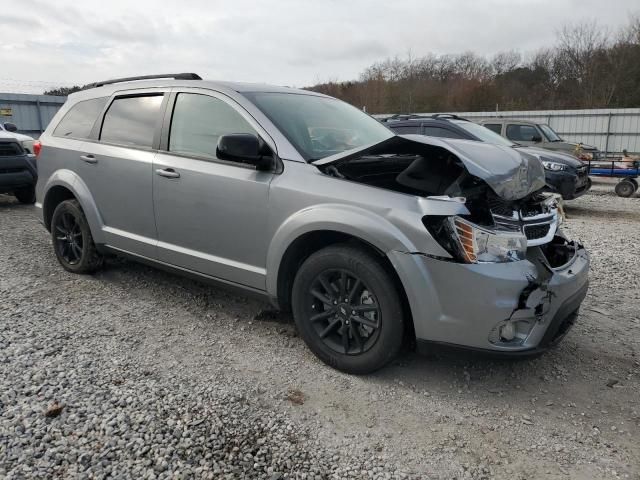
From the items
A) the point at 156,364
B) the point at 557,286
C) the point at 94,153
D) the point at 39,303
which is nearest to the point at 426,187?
the point at 557,286

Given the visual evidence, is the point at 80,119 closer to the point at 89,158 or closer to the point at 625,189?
the point at 89,158

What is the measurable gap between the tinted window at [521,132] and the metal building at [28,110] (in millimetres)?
17289

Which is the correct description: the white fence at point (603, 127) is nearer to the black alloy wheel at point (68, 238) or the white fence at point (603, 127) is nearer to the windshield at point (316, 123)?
the windshield at point (316, 123)

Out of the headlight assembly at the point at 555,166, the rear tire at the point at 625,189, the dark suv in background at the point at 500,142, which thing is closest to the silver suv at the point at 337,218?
the dark suv in background at the point at 500,142

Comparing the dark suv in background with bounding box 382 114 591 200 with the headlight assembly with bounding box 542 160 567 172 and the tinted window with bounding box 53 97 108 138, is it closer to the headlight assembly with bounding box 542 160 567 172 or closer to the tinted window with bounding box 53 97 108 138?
the headlight assembly with bounding box 542 160 567 172

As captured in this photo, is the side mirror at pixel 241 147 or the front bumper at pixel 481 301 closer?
the front bumper at pixel 481 301

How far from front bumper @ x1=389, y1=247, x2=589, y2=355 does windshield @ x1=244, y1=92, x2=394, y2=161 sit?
3.72 feet

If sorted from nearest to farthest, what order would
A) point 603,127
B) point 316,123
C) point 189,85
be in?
point 316,123, point 189,85, point 603,127

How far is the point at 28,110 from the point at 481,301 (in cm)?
2273

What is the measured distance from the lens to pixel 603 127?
1992 cm

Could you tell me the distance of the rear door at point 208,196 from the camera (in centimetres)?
344

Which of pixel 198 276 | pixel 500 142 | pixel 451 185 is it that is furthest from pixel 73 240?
pixel 500 142

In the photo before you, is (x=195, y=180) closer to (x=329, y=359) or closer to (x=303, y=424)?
(x=329, y=359)

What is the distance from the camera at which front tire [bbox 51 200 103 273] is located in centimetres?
478
